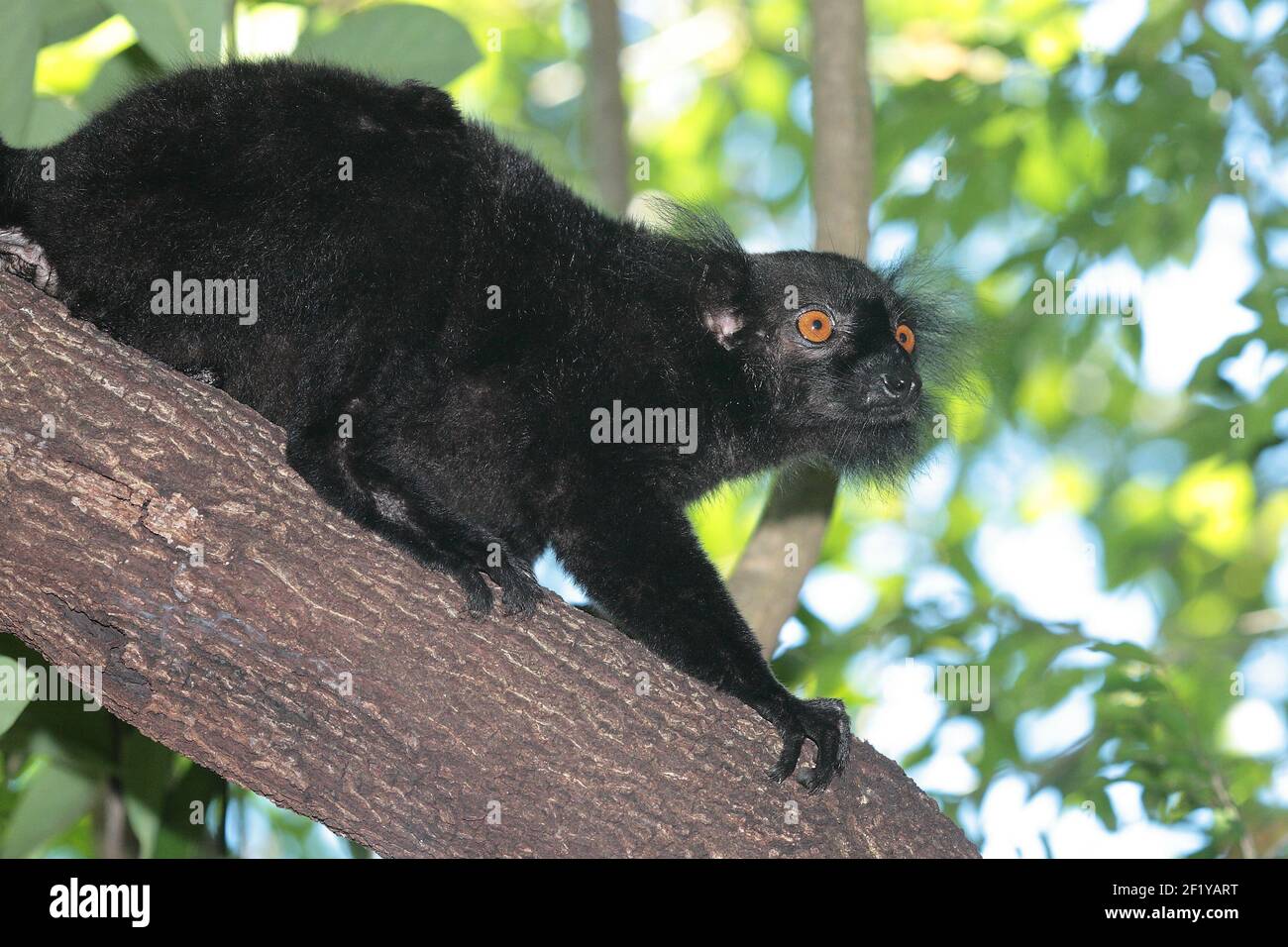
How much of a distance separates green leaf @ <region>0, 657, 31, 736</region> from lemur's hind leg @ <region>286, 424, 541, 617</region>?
139 centimetres

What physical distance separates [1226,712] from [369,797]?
19.3 feet

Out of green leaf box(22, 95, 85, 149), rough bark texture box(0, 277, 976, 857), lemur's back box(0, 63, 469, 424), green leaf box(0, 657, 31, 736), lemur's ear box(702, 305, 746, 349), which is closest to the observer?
rough bark texture box(0, 277, 976, 857)

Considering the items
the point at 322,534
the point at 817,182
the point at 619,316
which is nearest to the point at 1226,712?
the point at 817,182

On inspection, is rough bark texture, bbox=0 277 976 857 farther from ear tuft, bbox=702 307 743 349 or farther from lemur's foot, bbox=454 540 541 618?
ear tuft, bbox=702 307 743 349

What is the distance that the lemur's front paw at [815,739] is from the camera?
4039mm

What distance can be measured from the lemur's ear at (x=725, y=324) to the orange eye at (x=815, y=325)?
25 centimetres

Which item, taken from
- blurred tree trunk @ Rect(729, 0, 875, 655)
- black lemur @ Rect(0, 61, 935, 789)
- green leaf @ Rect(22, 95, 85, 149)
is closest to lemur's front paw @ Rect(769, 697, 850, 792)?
black lemur @ Rect(0, 61, 935, 789)

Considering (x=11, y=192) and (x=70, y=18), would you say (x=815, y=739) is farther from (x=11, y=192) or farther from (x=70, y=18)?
(x=70, y=18)

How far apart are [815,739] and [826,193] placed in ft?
8.81

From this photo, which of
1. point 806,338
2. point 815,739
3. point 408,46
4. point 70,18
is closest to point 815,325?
point 806,338

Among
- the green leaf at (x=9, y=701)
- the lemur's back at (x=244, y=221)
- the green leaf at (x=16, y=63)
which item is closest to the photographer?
the lemur's back at (x=244, y=221)

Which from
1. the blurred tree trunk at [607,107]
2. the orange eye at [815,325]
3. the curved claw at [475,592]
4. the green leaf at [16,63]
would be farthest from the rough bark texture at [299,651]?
the blurred tree trunk at [607,107]

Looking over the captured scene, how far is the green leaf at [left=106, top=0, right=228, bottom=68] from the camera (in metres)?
5.04

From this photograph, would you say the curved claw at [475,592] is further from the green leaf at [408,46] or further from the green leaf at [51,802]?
the green leaf at [408,46]
